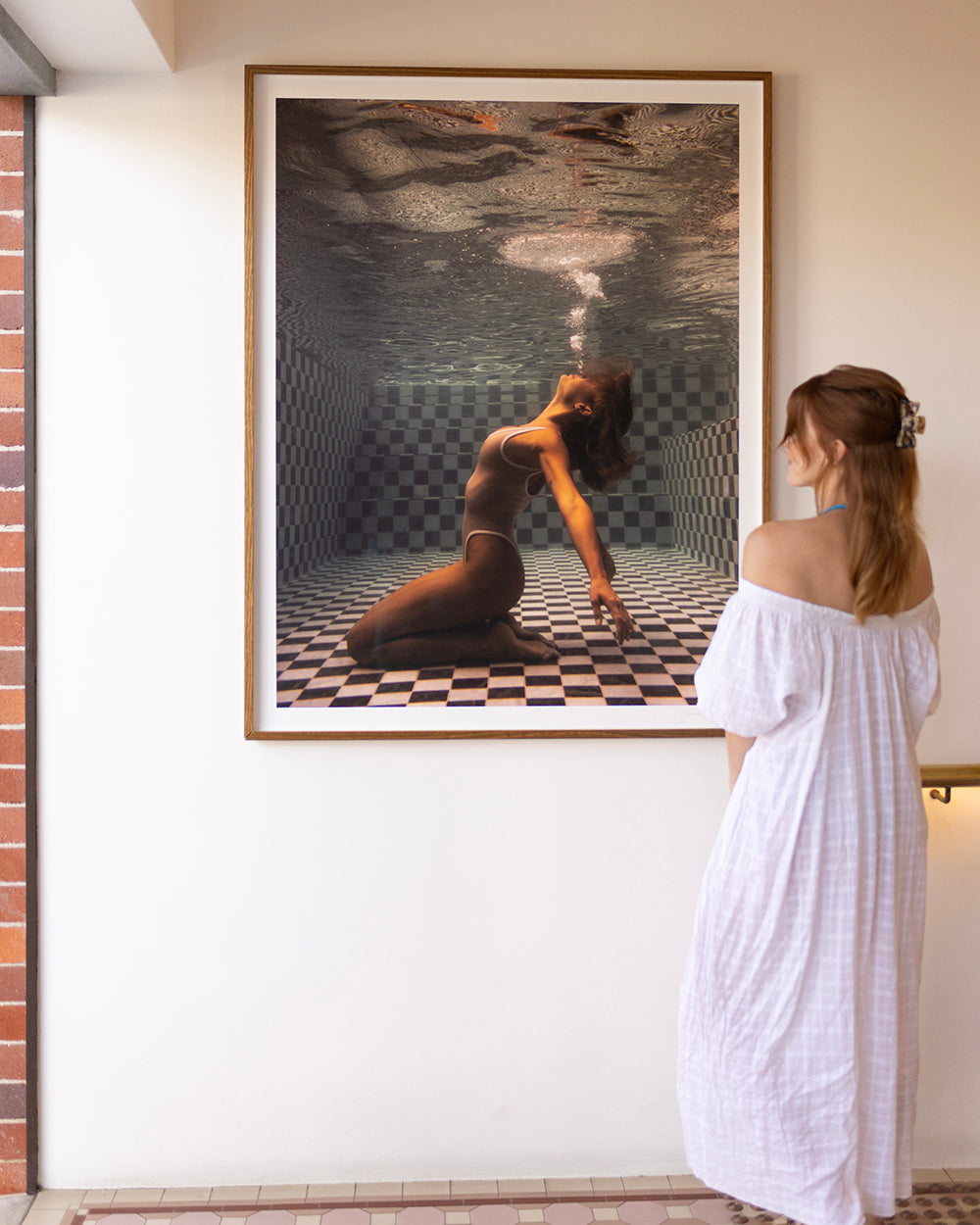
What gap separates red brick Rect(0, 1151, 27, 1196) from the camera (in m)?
2.01

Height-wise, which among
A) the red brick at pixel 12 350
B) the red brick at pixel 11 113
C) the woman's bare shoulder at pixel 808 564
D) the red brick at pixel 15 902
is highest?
the red brick at pixel 11 113

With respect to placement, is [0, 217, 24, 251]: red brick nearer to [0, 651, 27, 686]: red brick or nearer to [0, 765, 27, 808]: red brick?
[0, 651, 27, 686]: red brick

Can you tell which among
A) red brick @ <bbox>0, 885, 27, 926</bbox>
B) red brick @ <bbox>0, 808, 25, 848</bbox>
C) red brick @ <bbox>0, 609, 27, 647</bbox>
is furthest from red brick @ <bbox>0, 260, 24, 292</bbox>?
red brick @ <bbox>0, 885, 27, 926</bbox>

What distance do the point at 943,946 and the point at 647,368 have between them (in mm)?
1468

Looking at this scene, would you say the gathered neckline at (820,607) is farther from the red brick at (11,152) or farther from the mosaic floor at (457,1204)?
the red brick at (11,152)

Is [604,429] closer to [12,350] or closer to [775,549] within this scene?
[775,549]

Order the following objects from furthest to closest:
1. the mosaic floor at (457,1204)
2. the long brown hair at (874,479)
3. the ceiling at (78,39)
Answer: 1. the mosaic floor at (457,1204)
2. the ceiling at (78,39)
3. the long brown hair at (874,479)

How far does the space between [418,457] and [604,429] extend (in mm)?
398

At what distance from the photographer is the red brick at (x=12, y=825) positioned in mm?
2014

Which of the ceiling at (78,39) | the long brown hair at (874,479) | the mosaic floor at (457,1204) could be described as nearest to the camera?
the long brown hair at (874,479)

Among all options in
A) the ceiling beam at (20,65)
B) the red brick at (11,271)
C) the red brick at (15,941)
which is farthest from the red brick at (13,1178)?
the ceiling beam at (20,65)

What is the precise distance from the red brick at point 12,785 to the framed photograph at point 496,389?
0.52 meters

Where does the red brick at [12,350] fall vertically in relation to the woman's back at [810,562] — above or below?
above

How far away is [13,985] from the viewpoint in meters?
2.02
